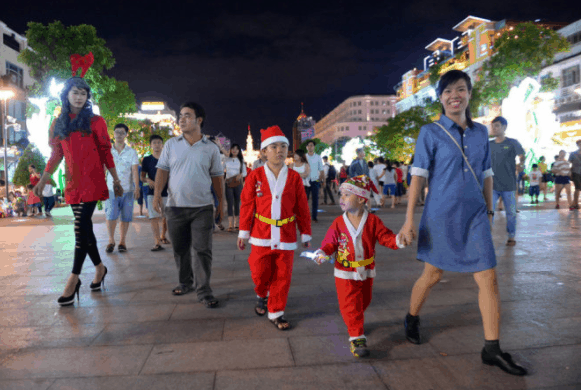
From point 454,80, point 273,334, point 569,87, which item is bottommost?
point 273,334

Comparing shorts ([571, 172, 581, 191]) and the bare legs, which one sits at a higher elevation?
shorts ([571, 172, 581, 191])

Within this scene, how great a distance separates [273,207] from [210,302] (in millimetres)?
1159

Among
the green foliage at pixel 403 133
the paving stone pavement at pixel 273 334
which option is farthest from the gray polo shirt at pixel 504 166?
the green foliage at pixel 403 133

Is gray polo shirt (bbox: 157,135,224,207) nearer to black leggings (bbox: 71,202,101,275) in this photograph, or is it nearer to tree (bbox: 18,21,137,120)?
black leggings (bbox: 71,202,101,275)

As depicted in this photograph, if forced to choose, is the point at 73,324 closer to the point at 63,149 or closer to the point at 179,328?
the point at 179,328

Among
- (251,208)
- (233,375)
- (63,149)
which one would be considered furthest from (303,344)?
(63,149)

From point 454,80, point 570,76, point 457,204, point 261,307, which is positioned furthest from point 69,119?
point 570,76

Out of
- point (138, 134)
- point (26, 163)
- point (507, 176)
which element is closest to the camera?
point (507, 176)

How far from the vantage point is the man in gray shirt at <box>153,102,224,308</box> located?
4328 millimetres

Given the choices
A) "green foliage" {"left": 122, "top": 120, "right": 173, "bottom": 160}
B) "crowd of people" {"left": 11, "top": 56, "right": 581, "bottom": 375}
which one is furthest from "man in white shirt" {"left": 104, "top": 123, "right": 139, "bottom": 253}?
"green foliage" {"left": 122, "top": 120, "right": 173, "bottom": 160}

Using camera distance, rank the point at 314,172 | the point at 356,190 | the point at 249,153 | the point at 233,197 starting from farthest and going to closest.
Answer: the point at 249,153 < the point at 314,172 < the point at 233,197 < the point at 356,190

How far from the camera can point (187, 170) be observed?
14.3ft

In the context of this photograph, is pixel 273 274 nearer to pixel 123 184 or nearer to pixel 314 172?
pixel 123 184

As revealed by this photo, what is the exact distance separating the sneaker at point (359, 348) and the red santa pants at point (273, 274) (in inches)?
30.3
